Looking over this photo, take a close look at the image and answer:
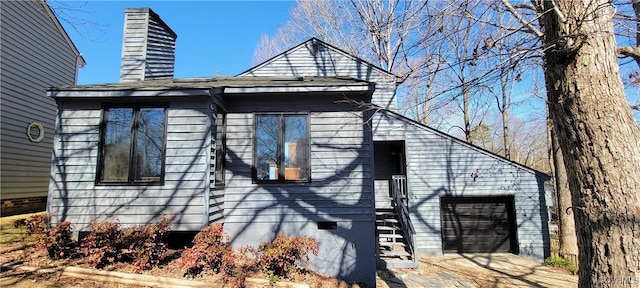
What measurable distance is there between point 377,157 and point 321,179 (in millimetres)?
5763

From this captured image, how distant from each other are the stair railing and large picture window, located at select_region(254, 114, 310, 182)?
12.5 ft

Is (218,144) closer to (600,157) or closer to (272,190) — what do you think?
(272,190)

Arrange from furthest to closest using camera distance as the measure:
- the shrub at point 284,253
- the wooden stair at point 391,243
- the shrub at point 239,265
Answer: the wooden stair at point 391,243, the shrub at point 284,253, the shrub at point 239,265

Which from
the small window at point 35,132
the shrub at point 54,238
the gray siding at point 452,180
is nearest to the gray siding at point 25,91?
the small window at point 35,132

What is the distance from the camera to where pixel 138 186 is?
575 centimetres

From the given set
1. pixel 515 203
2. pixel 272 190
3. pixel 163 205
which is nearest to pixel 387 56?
pixel 515 203

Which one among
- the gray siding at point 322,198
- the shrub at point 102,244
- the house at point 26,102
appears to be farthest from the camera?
the house at point 26,102

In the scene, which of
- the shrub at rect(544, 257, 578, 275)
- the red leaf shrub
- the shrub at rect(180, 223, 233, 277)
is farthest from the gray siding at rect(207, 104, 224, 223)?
the shrub at rect(544, 257, 578, 275)

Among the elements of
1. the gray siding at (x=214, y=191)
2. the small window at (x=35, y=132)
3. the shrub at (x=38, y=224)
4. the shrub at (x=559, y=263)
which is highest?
the small window at (x=35, y=132)

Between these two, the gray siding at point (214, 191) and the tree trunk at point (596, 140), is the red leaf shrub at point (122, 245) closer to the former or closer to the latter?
the gray siding at point (214, 191)

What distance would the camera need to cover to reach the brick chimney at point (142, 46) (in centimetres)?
821

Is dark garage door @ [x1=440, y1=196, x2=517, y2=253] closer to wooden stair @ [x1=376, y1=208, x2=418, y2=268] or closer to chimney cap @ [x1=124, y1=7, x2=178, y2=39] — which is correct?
wooden stair @ [x1=376, y1=208, x2=418, y2=268]

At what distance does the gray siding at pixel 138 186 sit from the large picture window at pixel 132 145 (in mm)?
146

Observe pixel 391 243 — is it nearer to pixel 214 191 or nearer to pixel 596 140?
pixel 214 191
